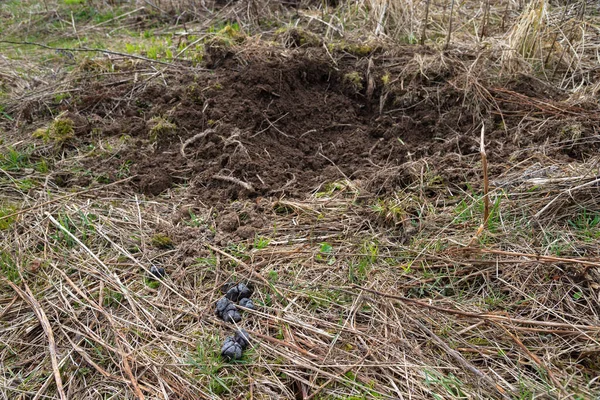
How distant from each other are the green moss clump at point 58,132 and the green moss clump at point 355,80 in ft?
6.82

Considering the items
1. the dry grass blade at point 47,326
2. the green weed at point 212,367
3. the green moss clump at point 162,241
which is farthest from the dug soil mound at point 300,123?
the green weed at point 212,367

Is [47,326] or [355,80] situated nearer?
[47,326]

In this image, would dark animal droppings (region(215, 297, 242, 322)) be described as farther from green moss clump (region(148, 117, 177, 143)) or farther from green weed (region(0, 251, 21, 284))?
green moss clump (region(148, 117, 177, 143))

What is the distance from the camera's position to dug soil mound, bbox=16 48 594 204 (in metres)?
3.01

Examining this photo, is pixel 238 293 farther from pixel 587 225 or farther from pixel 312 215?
pixel 587 225

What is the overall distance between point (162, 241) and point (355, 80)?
2021 mm

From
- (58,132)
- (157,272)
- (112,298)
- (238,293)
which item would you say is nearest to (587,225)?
(238,293)

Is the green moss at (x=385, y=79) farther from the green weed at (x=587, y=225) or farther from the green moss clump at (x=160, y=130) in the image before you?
the green weed at (x=587, y=225)

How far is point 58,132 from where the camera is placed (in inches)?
136

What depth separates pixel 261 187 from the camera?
296 centimetres

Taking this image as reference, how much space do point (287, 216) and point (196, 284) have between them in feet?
2.17

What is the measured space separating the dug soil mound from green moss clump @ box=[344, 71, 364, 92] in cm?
1

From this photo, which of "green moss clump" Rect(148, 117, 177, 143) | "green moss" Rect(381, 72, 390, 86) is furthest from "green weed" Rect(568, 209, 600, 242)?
"green moss clump" Rect(148, 117, 177, 143)

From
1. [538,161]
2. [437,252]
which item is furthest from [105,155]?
[538,161]
